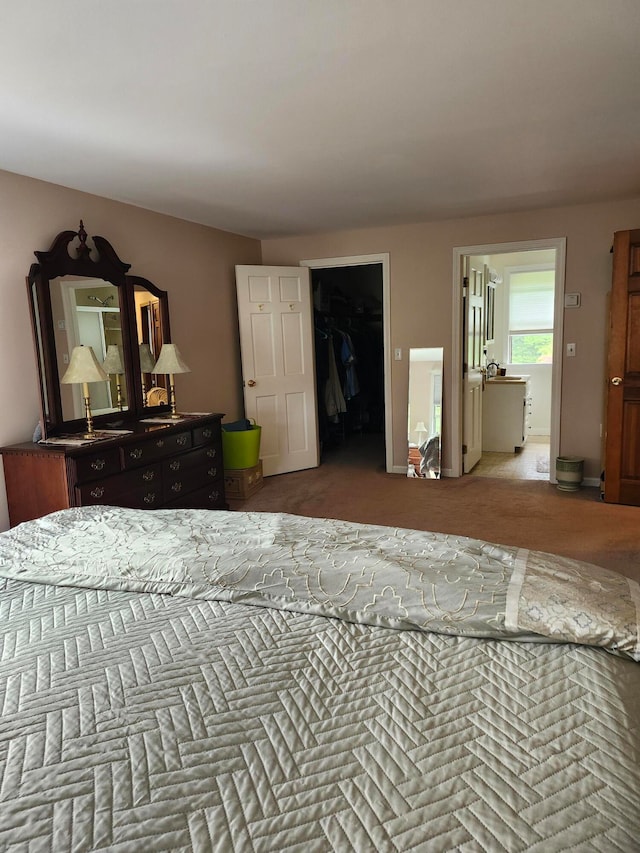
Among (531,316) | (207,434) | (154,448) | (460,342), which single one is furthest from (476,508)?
(531,316)

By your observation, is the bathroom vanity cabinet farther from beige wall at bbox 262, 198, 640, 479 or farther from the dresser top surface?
the dresser top surface

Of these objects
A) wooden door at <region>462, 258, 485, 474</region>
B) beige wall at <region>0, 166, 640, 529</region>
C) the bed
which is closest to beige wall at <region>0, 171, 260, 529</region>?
beige wall at <region>0, 166, 640, 529</region>

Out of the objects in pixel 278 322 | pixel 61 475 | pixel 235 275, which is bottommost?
pixel 61 475

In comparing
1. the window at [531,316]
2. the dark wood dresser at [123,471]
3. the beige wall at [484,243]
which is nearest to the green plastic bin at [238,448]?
the dark wood dresser at [123,471]

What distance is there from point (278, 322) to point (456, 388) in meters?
1.73

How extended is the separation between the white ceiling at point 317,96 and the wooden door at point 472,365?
1.40 m

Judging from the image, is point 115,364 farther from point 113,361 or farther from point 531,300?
point 531,300

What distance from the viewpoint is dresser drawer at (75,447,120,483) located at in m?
2.91

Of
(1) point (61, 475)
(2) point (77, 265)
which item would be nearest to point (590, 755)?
(1) point (61, 475)

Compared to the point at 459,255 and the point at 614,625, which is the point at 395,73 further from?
the point at 459,255

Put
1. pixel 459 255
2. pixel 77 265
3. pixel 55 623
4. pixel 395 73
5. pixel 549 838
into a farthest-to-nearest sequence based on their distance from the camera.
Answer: pixel 459 255 → pixel 77 265 → pixel 395 73 → pixel 55 623 → pixel 549 838

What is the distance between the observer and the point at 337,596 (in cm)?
124

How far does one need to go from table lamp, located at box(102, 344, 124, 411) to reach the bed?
7.69 ft

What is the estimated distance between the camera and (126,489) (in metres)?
3.23
